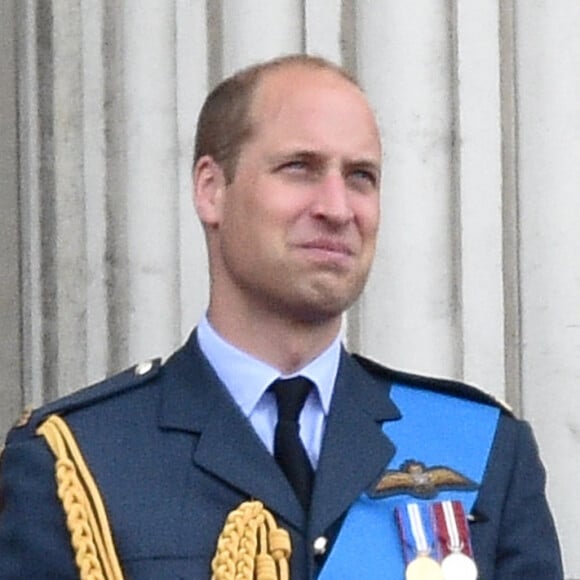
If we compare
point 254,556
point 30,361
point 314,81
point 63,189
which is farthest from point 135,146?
point 254,556

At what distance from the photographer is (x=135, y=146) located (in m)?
3.14

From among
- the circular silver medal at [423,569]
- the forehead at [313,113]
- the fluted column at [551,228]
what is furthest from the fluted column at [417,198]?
the circular silver medal at [423,569]

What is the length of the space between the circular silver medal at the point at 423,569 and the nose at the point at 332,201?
0.35 meters

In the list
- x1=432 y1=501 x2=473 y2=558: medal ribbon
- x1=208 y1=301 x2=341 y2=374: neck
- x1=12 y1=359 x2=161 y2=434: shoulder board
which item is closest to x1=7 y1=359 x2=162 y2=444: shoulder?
x1=12 y1=359 x2=161 y2=434: shoulder board

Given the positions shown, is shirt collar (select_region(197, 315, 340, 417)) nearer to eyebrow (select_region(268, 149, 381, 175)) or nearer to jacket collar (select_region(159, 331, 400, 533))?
jacket collar (select_region(159, 331, 400, 533))

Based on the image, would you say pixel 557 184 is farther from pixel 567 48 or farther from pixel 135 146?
pixel 135 146

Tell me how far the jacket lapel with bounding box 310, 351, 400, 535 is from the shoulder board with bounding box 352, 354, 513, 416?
0.04 m

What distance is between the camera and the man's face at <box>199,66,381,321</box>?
213 cm

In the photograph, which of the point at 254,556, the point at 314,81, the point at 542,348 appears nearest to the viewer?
the point at 254,556

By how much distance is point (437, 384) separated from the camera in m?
2.33

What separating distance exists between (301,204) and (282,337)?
0.14m

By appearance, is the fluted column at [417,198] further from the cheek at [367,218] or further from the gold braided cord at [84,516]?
the gold braided cord at [84,516]

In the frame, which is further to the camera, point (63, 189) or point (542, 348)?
point (63, 189)

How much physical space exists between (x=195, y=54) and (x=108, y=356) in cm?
47
